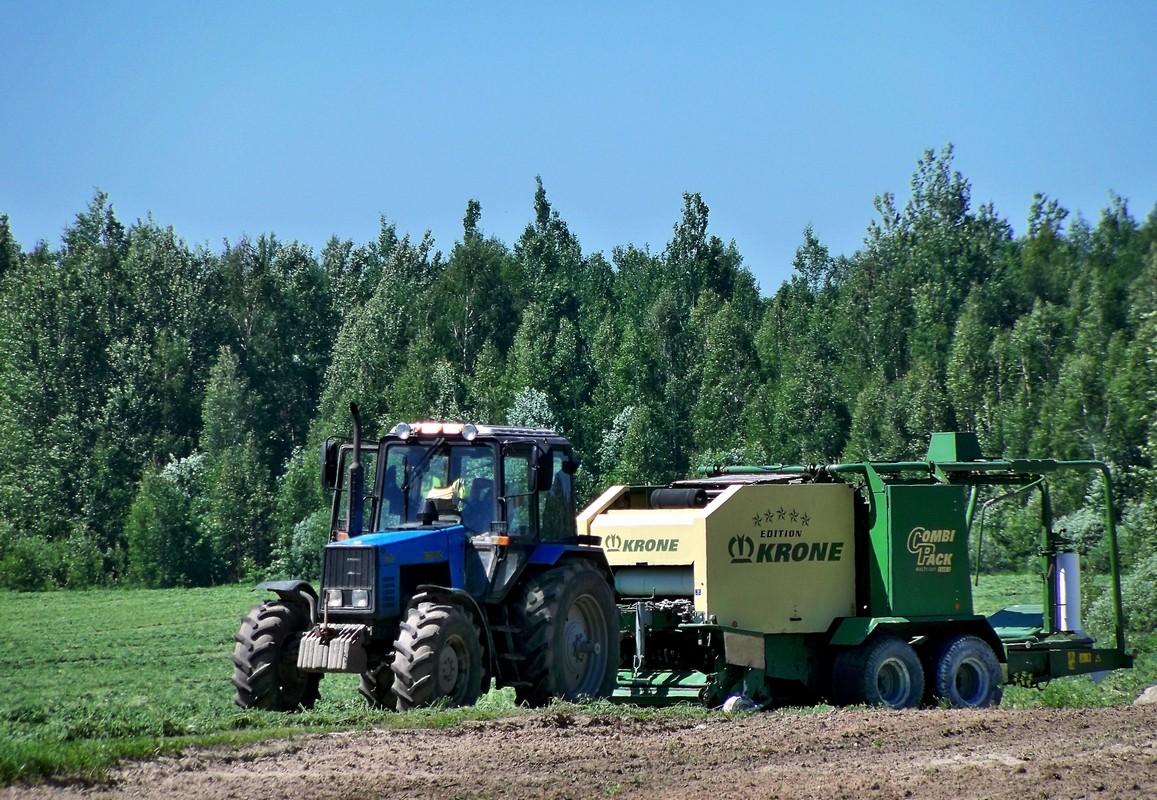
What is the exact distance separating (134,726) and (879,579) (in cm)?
833

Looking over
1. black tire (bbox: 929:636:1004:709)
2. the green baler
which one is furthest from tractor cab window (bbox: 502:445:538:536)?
black tire (bbox: 929:636:1004:709)

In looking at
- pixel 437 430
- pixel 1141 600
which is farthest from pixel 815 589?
pixel 1141 600

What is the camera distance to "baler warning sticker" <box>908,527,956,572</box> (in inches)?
649

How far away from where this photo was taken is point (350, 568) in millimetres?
13570

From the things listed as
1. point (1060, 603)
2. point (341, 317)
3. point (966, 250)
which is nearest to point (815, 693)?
point (1060, 603)

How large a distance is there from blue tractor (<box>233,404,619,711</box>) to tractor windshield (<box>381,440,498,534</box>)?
0.01 m

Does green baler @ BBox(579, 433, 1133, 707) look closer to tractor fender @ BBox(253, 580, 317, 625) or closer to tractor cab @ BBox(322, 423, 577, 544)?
tractor cab @ BBox(322, 423, 577, 544)

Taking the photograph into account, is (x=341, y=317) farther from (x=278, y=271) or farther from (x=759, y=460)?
(x=759, y=460)

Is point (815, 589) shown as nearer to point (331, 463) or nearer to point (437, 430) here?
point (437, 430)

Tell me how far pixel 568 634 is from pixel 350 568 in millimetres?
2324

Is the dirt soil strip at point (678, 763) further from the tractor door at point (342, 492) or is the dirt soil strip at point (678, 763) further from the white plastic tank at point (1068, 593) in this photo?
the white plastic tank at point (1068, 593)

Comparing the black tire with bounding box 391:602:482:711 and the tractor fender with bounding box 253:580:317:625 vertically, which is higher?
the tractor fender with bounding box 253:580:317:625

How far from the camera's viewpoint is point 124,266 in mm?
67750

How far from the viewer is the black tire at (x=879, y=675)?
15.8m
